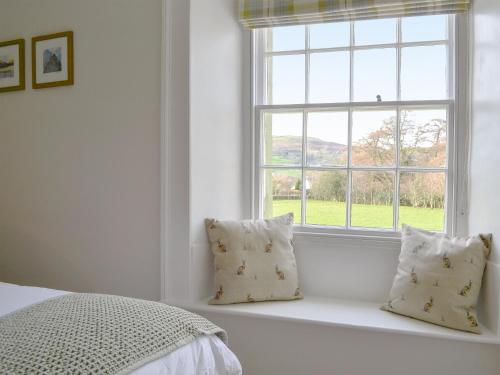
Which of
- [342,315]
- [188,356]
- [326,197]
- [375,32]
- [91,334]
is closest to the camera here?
[91,334]

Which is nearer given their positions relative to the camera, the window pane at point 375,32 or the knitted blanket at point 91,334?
the knitted blanket at point 91,334

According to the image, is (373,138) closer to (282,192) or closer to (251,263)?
(282,192)

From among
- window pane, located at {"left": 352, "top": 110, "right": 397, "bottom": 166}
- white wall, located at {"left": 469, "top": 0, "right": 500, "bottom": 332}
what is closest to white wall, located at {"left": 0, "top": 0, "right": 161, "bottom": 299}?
window pane, located at {"left": 352, "top": 110, "right": 397, "bottom": 166}

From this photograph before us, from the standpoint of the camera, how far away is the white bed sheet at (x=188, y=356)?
113 centimetres

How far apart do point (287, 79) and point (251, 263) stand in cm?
110

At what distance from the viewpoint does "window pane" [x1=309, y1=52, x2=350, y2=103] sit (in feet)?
7.84

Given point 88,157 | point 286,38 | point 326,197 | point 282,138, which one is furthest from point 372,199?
point 88,157

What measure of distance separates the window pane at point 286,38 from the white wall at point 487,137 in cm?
89

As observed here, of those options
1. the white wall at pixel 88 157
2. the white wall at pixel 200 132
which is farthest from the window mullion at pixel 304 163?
the white wall at pixel 88 157

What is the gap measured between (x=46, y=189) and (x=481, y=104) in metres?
2.38

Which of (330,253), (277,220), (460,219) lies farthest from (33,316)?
(460,219)

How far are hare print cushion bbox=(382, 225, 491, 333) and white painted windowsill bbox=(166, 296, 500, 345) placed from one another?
5 centimetres

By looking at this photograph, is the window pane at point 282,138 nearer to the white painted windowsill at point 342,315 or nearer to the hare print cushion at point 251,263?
the hare print cushion at point 251,263

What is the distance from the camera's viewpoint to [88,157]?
7.83 feet
